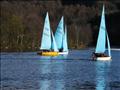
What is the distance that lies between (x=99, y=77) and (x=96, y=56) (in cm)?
3353

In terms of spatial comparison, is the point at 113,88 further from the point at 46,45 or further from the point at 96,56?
the point at 46,45

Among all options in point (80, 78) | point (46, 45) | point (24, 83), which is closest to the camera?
point (24, 83)

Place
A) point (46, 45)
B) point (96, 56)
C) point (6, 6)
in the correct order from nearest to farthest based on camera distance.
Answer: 1. point (96, 56)
2. point (46, 45)
3. point (6, 6)

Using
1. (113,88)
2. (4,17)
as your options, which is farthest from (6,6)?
(113,88)

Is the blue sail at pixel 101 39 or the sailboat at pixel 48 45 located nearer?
the blue sail at pixel 101 39

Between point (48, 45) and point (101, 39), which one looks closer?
point (101, 39)

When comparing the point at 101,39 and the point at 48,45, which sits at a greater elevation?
the point at 101,39

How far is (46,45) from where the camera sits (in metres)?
117

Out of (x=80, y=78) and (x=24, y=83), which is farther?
(x=80, y=78)

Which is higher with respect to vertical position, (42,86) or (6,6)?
(6,6)

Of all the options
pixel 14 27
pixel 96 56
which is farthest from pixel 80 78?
pixel 14 27

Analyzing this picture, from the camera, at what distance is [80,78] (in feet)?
193

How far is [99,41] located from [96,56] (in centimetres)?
345

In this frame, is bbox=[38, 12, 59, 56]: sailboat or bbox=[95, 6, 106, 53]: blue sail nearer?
bbox=[95, 6, 106, 53]: blue sail
